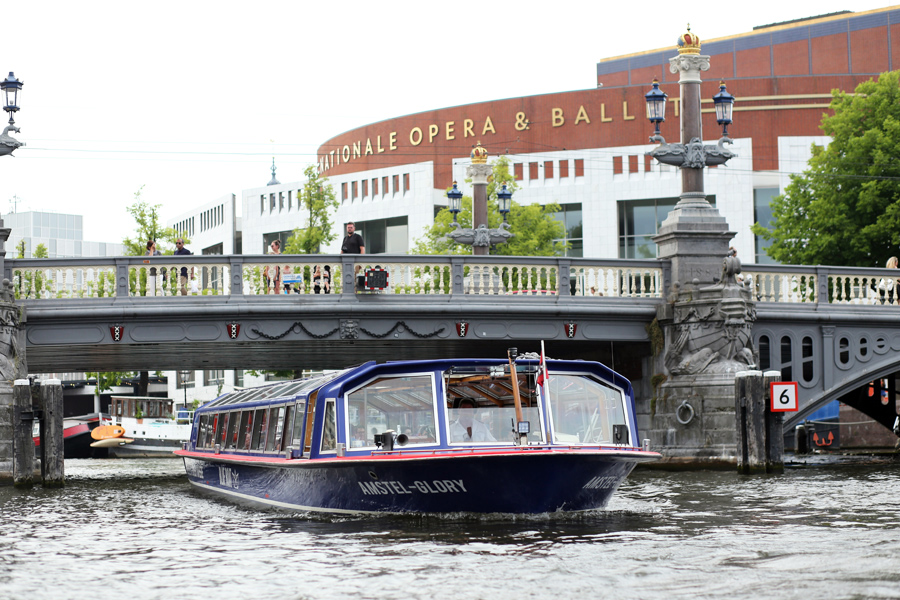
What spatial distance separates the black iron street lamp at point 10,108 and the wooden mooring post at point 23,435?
4.74 m

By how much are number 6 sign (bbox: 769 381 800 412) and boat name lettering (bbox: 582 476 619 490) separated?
34.1ft

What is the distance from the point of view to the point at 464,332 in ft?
91.0

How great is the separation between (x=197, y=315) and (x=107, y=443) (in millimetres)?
28395

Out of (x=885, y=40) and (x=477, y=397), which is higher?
(x=885, y=40)

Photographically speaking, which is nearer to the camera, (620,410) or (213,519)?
(620,410)

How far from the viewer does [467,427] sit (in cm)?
1647

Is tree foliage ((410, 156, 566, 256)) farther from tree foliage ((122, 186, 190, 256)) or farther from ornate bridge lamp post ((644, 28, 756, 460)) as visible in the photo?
ornate bridge lamp post ((644, 28, 756, 460))

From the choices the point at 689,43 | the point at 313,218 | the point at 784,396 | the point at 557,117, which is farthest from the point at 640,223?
the point at 784,396

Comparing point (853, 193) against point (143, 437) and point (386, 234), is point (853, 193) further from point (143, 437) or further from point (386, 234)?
point (386, 234)

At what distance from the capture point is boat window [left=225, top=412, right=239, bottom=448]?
22.7 metres

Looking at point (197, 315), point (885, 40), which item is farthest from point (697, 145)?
point (885, 40)

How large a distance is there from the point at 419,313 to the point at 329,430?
411 inches

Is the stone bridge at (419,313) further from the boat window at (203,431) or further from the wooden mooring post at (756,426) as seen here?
the wooden mooring post at (756,426)

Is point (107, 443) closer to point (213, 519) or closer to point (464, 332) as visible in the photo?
point (464, 332)
